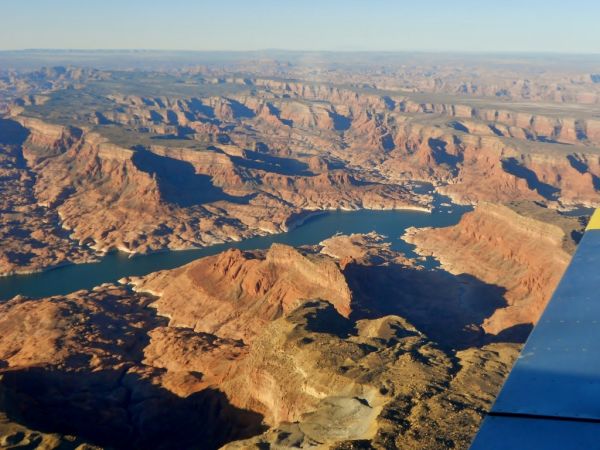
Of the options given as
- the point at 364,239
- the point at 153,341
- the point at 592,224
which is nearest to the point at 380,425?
the point at 592,224

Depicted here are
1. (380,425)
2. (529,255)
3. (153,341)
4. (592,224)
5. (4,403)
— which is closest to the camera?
(592,224)

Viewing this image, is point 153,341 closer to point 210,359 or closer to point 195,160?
point 210,359

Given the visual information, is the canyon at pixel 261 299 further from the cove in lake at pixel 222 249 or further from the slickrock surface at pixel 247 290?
the cove in lake at pixel 222 249

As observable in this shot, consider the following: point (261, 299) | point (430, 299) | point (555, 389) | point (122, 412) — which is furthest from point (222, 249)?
point (555, 389)

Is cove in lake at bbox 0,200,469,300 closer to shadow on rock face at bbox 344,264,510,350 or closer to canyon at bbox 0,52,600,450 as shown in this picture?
canyon at bbox 0,52,600,450

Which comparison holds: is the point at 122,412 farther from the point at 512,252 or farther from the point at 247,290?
the point at 512,252

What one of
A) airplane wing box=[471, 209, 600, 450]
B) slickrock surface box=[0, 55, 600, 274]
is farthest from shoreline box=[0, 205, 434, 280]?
airplane wing box=[471, 209, 600, 450]
